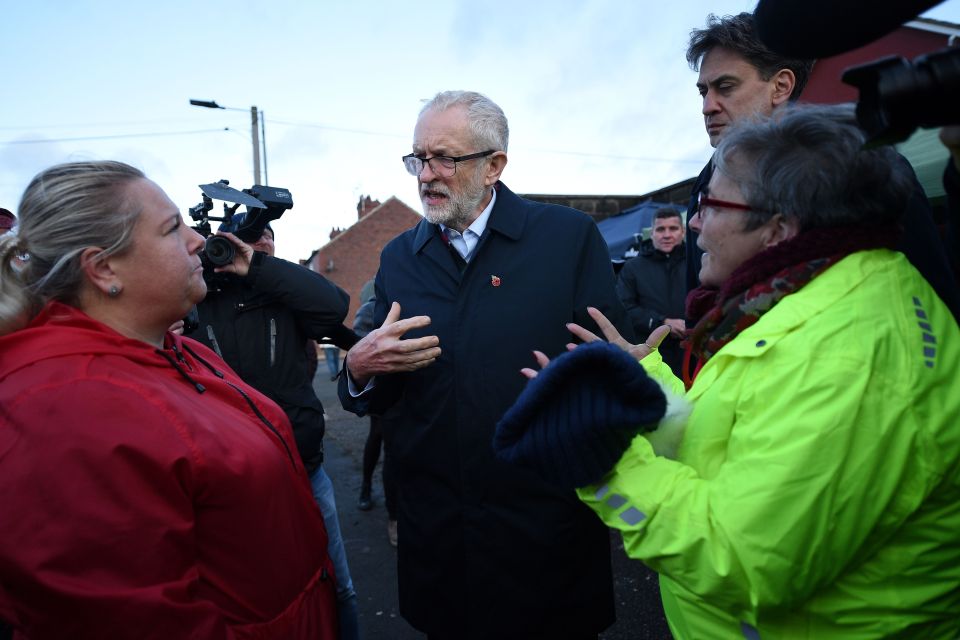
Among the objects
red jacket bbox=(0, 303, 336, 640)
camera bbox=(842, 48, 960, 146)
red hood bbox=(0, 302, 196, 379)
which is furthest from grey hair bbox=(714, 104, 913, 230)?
red hood bbox=(0, 302, 196, 379)

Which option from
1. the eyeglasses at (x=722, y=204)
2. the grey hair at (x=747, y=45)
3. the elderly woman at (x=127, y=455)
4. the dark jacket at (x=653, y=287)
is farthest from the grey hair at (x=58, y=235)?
the dark jacket at (x=653, y=287)

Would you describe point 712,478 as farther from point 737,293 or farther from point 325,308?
point 325,308

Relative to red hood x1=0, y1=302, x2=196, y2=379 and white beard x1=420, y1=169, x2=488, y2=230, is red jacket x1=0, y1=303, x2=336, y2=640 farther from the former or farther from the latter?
white beard x1=420, y1=169, x2=488, y2=230

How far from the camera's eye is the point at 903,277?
3.79ft

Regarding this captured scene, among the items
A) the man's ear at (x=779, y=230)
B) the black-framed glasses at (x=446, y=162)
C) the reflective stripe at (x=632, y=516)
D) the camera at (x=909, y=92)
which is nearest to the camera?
the camera at (x=909, y=92)

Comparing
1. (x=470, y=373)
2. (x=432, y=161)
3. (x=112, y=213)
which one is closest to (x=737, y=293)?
(x=470, y=373)

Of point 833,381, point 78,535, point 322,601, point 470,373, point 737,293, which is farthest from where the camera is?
point 470,373

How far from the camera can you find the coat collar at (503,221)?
215cm

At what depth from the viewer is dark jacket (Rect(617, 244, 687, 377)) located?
16.2ft

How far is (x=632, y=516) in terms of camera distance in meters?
1.12

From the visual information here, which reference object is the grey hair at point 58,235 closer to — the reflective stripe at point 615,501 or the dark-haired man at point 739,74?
the reflective stripe at point 615,501

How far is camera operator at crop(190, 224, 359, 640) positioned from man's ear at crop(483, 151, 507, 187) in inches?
44.5

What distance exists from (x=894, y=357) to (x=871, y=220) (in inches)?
13.6

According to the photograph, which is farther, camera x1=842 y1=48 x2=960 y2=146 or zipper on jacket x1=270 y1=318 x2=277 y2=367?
zipper on jacket x1=270 y1=318 x2=277 y2=367
